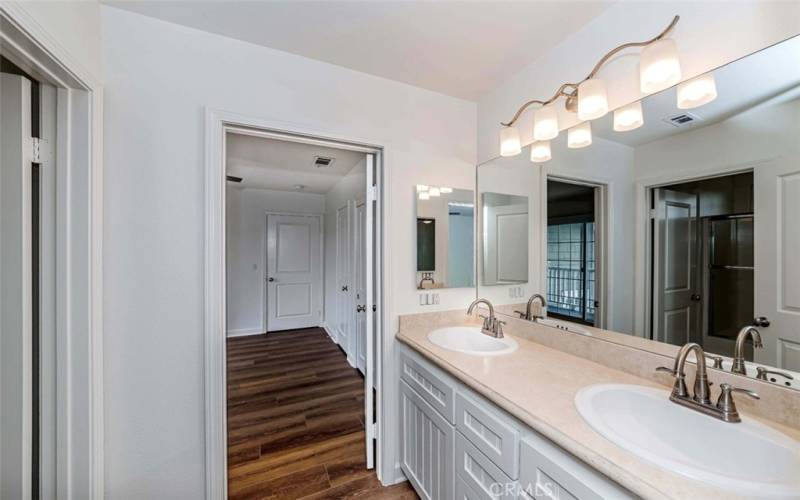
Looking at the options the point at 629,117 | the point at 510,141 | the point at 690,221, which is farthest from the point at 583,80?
the point at 690,221

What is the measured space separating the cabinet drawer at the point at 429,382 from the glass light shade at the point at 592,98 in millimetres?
1333

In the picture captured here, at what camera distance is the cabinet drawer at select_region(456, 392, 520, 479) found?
0.98 metres

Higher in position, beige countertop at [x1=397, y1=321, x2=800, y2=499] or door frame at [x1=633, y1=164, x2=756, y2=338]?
door frame at [x1=633, y1=164, x2=756, y2=338]

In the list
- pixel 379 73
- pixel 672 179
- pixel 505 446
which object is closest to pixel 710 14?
pixel 672 179

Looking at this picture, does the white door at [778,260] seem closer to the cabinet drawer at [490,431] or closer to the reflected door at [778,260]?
the reflected door at [778,260]

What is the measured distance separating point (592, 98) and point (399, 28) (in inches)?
36.5

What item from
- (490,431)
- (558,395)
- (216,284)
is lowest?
(490,431)

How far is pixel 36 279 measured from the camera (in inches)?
43.1

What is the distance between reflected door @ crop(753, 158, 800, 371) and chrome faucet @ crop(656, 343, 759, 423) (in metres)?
0.19

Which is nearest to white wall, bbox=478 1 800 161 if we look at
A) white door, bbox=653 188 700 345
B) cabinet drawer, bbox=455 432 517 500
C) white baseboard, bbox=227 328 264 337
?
white door, bbox=653 188 700 345

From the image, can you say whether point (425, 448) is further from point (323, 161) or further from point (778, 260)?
point (323, 161)

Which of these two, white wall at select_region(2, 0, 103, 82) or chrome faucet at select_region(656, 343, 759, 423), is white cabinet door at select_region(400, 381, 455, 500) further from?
white wall at select_region(2, 0, 103, 82)

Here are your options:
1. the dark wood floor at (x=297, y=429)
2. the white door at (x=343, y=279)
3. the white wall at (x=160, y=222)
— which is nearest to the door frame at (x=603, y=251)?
the dark wood floor at (x=297, y=429)

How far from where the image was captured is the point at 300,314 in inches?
198
